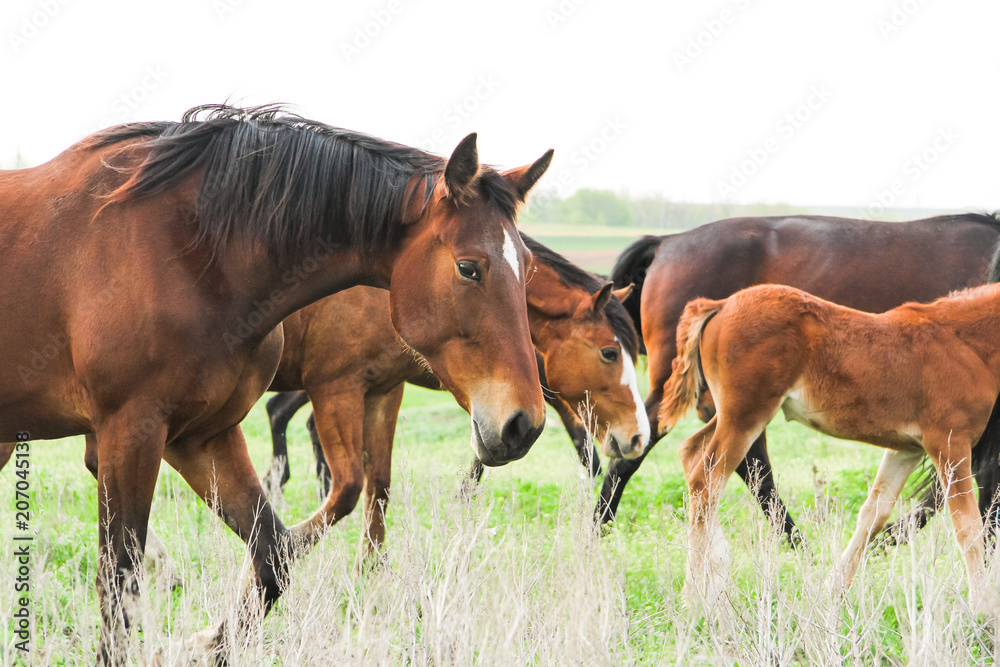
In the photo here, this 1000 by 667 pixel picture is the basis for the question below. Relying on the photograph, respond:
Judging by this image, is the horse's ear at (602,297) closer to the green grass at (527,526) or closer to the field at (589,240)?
the green grass at (527,526)

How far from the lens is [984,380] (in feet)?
14.5

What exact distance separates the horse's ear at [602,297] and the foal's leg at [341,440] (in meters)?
1.70


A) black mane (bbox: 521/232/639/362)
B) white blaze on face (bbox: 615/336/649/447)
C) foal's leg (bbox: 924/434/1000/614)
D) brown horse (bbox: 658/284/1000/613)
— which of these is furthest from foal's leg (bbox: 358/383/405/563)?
foal's leg (bbox: 924/434/1000/614)

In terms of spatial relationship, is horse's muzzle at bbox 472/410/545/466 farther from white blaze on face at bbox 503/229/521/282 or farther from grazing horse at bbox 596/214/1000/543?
grazing horse at bbox 596/214/1000/543

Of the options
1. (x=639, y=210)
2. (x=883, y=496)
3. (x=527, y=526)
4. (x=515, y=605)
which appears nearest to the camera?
(x=515, y=605)

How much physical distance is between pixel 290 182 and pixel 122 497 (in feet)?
4.15

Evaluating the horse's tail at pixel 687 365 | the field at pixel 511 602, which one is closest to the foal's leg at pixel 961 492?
the field at pixel 511 602

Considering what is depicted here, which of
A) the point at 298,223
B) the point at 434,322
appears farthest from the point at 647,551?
the point at 298,223

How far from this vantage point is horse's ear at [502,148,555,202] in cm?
320

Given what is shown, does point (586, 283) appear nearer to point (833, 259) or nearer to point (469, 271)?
point (833, 259)

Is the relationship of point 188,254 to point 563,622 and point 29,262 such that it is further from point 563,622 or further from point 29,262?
point 563,622

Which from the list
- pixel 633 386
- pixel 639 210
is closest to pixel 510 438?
pixel 633 386

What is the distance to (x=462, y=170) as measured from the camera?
116 inches

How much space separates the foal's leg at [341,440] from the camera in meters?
4.91
